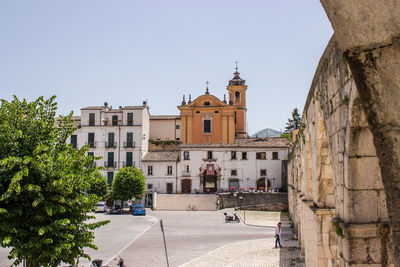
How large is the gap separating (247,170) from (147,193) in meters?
12.4

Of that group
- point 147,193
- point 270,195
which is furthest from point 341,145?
point 147,193

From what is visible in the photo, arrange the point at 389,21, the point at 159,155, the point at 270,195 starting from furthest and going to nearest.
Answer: the point at 159,155
the point at 270,195
the point at 389,21

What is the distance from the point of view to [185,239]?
24.3 m

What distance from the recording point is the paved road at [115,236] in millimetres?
19447

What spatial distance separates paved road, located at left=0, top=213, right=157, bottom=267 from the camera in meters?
19.4

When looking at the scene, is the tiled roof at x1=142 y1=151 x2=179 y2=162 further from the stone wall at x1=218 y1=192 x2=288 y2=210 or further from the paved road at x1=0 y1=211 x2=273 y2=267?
the paved road at x1=0 y1=211 x2=273 y2=267

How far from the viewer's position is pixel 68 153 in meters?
12.1

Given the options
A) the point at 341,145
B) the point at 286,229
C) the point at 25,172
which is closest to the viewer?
the point at 341,145

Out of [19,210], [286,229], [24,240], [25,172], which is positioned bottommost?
[286,229]

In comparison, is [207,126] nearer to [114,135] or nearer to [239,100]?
[239,100]

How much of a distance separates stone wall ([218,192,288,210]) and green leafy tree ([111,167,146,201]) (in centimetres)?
891

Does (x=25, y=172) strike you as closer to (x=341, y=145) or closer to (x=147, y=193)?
(x=341, y=145)

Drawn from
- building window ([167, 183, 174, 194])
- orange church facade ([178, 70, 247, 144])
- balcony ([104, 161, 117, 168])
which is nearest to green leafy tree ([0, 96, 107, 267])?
building window ([167, 183, 174, 194])

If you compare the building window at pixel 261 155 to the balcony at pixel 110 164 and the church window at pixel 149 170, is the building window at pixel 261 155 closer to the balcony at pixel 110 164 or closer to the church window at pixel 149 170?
the church window at pixel 149 170
